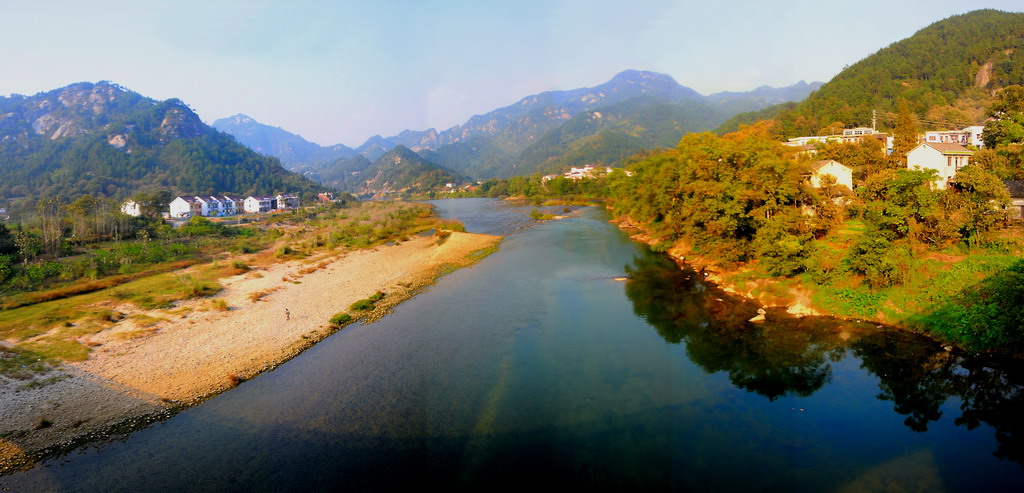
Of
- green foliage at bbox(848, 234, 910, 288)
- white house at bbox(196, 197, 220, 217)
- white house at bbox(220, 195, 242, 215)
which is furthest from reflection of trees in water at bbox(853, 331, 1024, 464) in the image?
white house at bbox(220, 195, 242, 215)

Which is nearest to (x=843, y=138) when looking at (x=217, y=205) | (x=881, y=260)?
(x=881, y=260)

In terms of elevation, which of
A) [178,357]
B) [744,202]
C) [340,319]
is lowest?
[340,319]

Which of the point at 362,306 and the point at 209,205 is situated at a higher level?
the point at 209,205

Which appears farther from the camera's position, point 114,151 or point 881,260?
point 114,151

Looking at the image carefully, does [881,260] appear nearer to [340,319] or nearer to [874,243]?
[874,243]

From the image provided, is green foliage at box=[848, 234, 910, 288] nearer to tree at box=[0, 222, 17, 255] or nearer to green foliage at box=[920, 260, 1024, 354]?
green foliage at box=[920, 260, 1024, 354]

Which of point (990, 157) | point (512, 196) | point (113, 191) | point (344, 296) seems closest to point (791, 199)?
point (990, 157)
